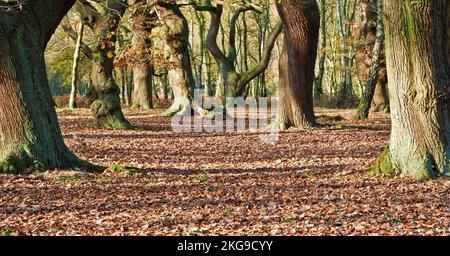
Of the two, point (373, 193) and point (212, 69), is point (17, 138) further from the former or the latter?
point (212, 69)

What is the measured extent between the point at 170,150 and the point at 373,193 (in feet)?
23.3

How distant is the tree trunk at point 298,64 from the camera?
62.5 ft

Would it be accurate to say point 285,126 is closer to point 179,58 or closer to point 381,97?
Answer: point 179,58

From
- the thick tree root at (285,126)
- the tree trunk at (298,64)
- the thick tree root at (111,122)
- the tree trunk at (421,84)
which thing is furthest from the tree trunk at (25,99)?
the tree trunk at (298,64)

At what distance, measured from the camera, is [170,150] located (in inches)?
617

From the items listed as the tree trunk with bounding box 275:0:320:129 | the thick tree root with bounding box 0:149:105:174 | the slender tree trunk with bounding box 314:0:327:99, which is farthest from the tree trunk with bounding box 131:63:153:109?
the thick tree root with bounding box 0:149:105:174

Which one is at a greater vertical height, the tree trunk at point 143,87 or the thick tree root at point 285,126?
the tree trunk at point 143,87

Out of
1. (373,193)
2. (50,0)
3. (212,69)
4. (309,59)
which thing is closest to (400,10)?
(373,193)

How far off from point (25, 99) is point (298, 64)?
33.5 feet

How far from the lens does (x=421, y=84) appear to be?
10.4 m

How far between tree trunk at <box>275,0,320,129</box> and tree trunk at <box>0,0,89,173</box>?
9285 millimetres

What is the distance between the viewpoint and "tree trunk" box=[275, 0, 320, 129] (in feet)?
62.5

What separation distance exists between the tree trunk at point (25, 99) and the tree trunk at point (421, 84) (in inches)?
237

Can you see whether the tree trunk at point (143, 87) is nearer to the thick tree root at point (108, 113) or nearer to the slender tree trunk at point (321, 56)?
the slender tree trunk at point (321, 56)
